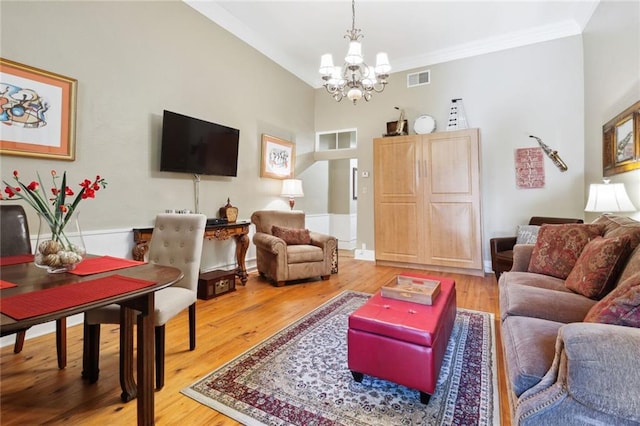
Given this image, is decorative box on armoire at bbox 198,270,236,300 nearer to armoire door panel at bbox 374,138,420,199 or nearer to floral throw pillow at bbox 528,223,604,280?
armoire door panel at bbox 374,138,420,199

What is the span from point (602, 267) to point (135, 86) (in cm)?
395

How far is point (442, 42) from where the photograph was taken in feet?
14.5

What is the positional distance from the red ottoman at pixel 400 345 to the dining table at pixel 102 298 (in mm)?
1016

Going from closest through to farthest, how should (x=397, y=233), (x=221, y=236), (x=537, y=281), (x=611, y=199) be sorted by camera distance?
1. (x=537, y=281)
2. (x=611, y=199)
3. (x=221, y=236)
4. (x=397, y=233)

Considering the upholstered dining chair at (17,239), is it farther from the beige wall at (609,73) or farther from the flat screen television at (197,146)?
the beige wall at (609,73)

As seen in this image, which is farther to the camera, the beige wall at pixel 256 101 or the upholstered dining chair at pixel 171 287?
the beige wall at pixel 256 101

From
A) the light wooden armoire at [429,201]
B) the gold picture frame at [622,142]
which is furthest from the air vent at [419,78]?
the gold picture frame at [622,142]

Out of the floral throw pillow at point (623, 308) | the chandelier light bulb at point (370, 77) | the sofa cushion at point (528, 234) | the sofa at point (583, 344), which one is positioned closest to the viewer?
the sofa at point (583, 344)

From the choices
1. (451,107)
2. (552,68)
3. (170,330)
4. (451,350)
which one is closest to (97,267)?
(170,330)

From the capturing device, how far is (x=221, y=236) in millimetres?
3396

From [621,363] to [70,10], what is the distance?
3968 millimetres

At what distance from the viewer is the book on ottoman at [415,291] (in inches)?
75.3

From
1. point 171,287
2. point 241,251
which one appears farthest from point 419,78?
point 171,287

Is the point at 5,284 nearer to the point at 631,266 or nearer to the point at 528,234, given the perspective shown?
the point at 631,266
